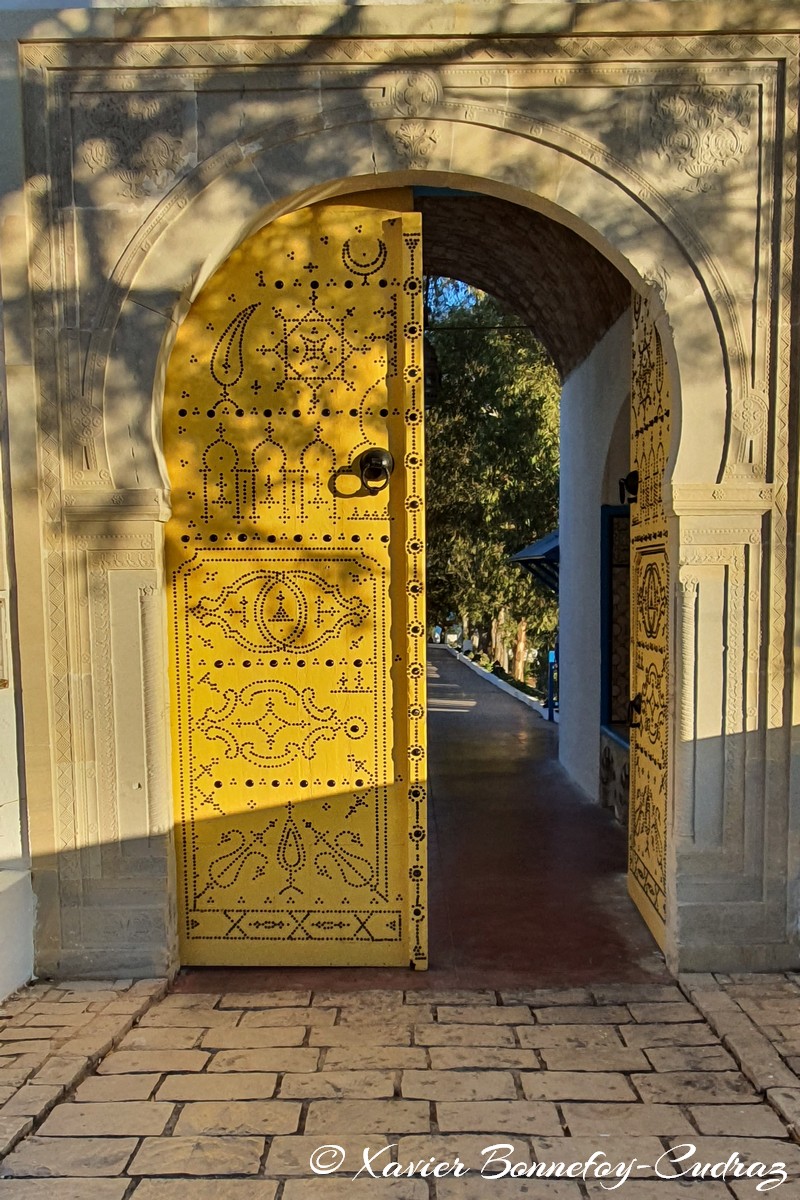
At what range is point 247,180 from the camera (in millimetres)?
3709

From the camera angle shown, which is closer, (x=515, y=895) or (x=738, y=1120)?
(x=738, y=1120)

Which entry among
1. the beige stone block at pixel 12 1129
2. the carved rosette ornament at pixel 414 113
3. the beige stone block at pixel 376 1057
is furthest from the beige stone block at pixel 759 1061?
the carved rosette ornament at pixel 414 113

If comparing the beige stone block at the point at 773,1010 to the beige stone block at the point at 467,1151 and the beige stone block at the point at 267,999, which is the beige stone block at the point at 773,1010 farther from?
the beige stone block at the point at 267,999

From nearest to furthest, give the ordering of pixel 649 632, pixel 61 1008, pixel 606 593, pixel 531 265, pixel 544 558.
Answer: pixel 61 1008 < pixel 649 632 < pixel 531 265 < pixel 606 593 < pixel 544 558

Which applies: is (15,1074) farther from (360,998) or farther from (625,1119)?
(625,1119)

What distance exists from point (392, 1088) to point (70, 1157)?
1.09m

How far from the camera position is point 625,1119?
283 centimetres

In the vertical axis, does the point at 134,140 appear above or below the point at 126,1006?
above

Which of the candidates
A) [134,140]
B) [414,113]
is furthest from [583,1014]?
[134,140]

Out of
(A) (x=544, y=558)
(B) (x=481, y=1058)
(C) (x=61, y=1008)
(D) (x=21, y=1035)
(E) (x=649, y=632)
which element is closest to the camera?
(B) (x=481, y=1058)

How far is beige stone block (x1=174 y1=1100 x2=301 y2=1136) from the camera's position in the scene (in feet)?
9.15

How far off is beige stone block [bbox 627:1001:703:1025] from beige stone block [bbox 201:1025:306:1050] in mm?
1419

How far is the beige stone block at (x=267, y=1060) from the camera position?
315 centimetres

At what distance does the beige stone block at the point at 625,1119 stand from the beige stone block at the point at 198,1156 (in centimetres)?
106
